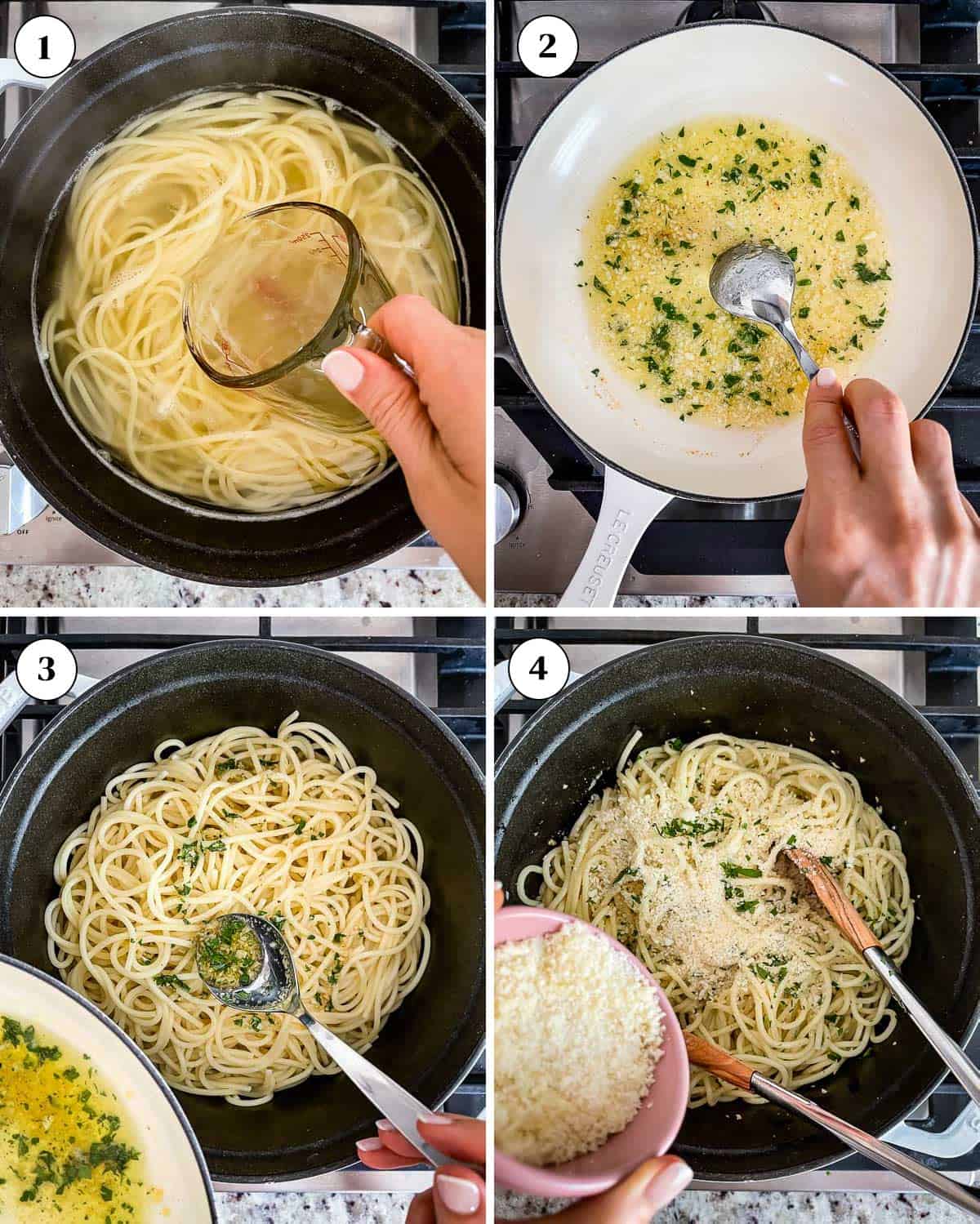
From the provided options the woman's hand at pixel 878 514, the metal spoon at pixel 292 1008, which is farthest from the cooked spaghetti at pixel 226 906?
the woman's hand at pixel 878 514

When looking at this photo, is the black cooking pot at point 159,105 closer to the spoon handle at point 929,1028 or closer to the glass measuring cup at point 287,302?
the glass measuring cup at point 287,302

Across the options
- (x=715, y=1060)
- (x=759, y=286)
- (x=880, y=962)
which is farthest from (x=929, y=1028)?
(x=759, y=286)

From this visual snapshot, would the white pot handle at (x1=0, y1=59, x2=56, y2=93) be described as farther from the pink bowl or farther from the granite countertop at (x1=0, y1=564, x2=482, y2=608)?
the pink bowl

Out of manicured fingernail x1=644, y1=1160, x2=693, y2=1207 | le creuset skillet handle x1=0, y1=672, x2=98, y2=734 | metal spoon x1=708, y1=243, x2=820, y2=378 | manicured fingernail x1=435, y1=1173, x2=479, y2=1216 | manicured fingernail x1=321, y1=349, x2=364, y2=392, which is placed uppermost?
metal spoon x1=708, y1=243, x2=820, y2=378

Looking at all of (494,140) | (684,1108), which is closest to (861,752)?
(684,1108)

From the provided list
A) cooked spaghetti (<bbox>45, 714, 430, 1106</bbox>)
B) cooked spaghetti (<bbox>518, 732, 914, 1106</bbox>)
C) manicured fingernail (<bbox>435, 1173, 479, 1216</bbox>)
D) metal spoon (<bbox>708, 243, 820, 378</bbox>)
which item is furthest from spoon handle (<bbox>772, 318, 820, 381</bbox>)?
manicured fingernail (<bbox>435, 1173, 479, 1216</bbox>)

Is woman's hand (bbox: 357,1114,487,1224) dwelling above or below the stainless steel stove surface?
below

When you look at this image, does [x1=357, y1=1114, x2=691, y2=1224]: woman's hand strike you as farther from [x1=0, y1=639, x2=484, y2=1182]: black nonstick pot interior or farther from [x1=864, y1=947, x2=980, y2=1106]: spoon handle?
[x1=864, y1=947, x2=980, y2=1106]: spoon handle

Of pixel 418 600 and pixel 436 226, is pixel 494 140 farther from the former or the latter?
pixel 418 600

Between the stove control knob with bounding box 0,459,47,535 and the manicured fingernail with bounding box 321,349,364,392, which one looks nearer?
the manicured fingernail with bounding box 321,349,364,392
